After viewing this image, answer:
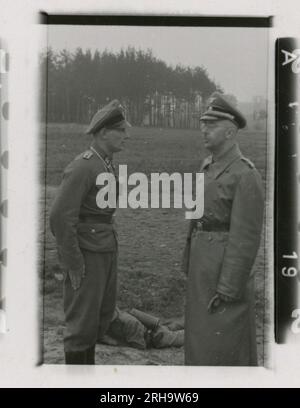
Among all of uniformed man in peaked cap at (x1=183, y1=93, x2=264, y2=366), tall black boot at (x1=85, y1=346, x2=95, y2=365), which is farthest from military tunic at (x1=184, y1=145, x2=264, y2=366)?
tall black boot at (x1=85, y1=346, x2=95, y2=365)

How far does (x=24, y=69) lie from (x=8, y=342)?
4.52 ft

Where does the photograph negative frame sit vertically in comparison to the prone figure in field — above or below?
above

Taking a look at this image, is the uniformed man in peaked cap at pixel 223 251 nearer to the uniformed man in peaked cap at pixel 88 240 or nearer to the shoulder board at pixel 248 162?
the shoulder board at pixel 248 162

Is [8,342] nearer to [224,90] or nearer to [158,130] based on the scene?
[158,130]

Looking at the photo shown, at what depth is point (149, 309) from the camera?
312 cm

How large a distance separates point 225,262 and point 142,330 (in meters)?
0.55

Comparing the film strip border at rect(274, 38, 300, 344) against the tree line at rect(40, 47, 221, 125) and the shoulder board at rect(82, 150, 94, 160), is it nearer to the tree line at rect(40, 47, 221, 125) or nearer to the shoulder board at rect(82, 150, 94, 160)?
the tree line at rect(40, 47, 221, 125)

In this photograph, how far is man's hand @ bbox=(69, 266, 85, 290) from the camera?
306cm

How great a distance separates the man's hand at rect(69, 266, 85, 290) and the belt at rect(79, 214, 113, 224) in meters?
0.24

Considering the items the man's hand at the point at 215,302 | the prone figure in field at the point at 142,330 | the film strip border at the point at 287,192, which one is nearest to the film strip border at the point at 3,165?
the prone figure in field at the point at 142,330

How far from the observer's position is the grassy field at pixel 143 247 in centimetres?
308

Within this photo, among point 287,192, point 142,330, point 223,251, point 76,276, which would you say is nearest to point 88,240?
point 76,276

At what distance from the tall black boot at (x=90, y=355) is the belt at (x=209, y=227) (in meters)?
0.80
